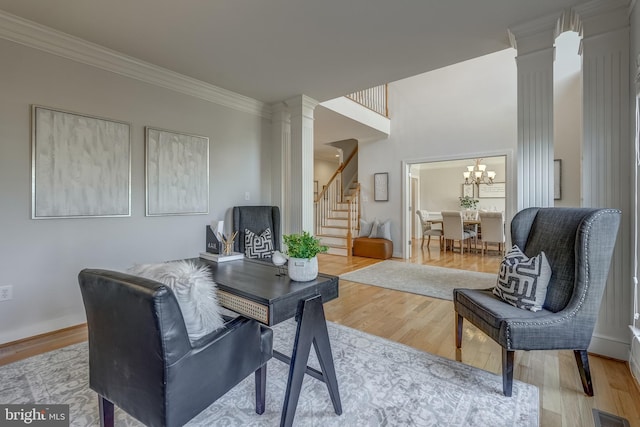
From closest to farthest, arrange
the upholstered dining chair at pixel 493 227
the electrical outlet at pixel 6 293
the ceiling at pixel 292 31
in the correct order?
the ceiling at pixel 292 31 → the electrical outlet at pixel 6 293 → the upholstered dining chair at pixel 493 227

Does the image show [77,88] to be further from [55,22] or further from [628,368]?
[628,368]

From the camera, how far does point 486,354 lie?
2.17 metres

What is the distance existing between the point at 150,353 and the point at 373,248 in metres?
5.21

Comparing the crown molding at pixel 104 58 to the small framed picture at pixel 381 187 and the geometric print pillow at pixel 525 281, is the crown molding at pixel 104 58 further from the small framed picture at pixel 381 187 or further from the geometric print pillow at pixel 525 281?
the geometric print pillow at pixel 525 281

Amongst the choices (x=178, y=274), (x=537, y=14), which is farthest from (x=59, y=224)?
(x=537, y=14)

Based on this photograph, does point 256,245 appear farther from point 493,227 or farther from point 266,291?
point 493,227

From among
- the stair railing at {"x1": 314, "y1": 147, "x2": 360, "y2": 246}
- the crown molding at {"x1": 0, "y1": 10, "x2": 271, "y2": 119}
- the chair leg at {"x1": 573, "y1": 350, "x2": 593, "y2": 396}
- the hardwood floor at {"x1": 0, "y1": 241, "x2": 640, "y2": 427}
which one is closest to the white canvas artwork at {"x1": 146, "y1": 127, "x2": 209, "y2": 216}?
the crown molding at {"x1": 0, "y1": 10, "x2": 271, "y2": 119}

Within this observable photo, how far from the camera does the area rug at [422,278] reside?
3849 millimetres

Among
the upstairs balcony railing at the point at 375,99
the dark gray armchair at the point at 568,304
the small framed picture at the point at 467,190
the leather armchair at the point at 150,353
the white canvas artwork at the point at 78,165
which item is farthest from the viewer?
the small framed picture at the point at 467,190

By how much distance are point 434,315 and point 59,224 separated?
354 centimetres

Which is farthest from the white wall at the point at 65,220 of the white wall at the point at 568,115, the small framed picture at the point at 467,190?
→ the small framed picture at the point at 467,190

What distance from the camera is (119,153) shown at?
113 inches

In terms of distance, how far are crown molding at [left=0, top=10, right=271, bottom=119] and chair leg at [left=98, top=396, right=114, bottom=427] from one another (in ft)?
9.25

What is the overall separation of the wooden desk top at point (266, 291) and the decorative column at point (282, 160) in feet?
8.06
